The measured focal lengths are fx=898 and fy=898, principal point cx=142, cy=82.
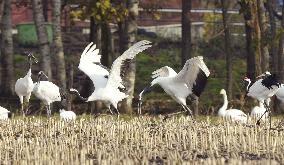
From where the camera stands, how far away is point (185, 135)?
44.3 ft

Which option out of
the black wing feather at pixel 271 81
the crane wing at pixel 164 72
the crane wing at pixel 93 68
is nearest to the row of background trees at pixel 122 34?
the crane wing at pixel 93 68

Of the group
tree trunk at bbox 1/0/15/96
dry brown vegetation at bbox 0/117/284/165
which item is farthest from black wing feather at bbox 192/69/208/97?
tree trunk at bbox 1/0/15/96

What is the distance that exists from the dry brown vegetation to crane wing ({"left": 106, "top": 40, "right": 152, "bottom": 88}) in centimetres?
191

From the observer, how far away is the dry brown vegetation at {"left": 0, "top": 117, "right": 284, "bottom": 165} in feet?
36.5

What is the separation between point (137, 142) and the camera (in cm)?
A: 1309

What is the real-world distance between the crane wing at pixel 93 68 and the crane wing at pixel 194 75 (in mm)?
2061

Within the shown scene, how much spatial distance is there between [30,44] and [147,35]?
22.3 ft

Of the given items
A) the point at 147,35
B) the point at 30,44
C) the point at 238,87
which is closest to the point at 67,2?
the point at 238,87

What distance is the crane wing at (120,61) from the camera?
→ 17.5 m

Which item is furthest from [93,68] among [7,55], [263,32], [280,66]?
[7,55]

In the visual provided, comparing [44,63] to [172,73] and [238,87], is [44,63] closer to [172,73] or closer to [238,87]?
[172,73]

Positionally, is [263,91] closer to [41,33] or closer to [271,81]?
[271,81]

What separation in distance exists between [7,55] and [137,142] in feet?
49.5

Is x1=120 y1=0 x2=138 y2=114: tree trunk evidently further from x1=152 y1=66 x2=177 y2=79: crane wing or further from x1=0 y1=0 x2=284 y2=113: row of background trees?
x1=152 y1=66 x2=177 y2=79: crane wing
